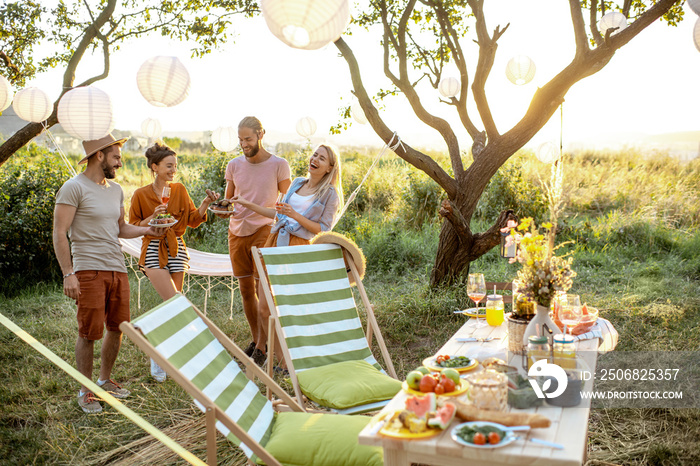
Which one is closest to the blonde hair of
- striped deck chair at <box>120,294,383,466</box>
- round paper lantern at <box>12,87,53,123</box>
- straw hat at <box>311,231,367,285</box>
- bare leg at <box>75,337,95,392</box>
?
straw hat at <box>311,231,367,285</box>

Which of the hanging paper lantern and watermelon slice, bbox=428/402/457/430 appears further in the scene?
the hanging paper lantern

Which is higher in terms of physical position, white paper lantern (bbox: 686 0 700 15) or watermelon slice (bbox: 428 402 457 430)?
white paper lantern (bbox: 686 0 700 15)

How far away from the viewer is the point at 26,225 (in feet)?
21.1

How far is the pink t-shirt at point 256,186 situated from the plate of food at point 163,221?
1.78 ft

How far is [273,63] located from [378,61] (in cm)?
577

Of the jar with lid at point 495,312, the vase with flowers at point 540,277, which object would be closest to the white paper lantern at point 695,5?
the vase with flowers at point 540,277

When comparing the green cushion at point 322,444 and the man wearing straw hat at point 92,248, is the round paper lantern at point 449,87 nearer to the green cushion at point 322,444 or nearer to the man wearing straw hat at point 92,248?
the man wearing straw hat at point 92,248

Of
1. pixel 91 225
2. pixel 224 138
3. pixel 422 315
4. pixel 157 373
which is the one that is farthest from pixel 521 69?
pixel 157 373

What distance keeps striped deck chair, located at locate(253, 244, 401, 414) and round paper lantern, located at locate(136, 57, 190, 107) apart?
1.54 m

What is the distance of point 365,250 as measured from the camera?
24.5ft

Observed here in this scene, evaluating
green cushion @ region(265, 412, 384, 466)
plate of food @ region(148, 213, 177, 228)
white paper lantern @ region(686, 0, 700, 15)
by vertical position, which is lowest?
green cushion @ region(265, 412, 384, 466)

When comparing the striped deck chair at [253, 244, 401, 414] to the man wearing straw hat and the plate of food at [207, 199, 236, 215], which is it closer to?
the plate of food at [207, 199, 236, 215]

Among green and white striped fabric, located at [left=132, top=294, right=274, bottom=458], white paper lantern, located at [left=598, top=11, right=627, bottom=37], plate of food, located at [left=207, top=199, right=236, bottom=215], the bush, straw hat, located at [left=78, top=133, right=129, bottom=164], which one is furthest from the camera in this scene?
the bush

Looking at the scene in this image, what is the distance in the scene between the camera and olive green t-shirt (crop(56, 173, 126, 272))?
3330 millimetres
